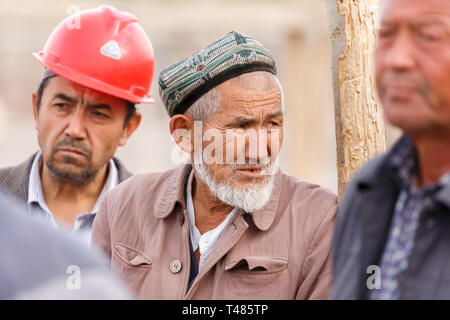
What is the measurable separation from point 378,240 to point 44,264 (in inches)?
40.2

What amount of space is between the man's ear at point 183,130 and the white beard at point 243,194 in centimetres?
23

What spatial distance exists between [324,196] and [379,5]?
994 millimetres

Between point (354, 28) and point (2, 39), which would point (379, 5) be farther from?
point (2, 39)

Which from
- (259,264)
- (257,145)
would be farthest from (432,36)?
(257,145)

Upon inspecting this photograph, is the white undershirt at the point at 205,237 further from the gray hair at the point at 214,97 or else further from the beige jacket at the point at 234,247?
the gray hair at the point at 214,97

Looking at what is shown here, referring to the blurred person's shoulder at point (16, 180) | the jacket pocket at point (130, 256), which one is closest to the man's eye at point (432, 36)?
the jacket pocket at point (130, 256)

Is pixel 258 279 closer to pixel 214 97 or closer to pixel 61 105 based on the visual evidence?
pixel 214 97

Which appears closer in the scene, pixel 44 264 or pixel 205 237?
pixel 44 264

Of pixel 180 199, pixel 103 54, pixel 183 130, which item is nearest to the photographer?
pixel 180 199

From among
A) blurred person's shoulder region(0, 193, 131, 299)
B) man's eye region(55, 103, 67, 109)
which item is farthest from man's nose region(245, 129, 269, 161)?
blurred person's shoulder region(0, 193, 131, 299)

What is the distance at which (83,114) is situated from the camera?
4039 millimetres

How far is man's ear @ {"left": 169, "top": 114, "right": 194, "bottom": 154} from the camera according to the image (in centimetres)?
353

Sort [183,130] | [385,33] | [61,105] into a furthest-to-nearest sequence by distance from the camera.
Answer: [61,105] → [183,130] → [385,33]

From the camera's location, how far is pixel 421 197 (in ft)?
5.91
